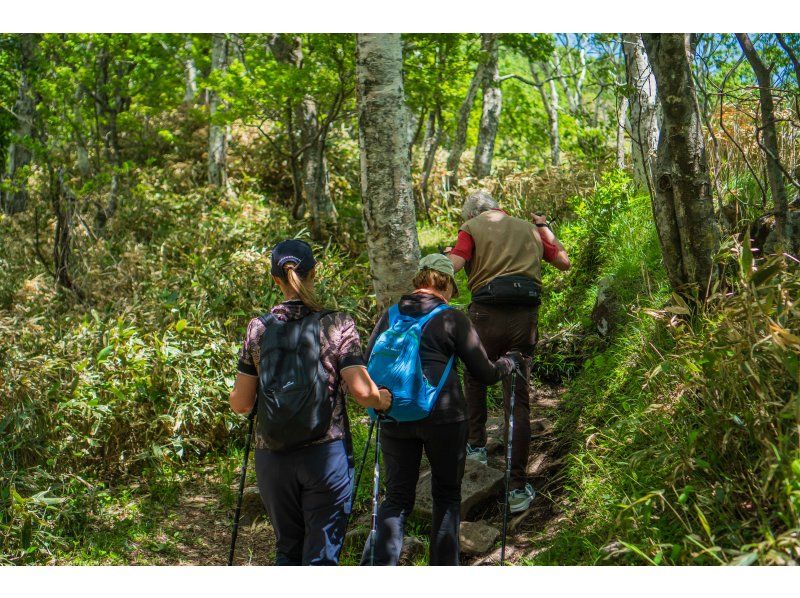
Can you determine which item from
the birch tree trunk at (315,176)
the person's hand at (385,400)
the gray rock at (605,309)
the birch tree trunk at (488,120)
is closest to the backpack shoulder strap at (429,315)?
the person's hand at (385,400)

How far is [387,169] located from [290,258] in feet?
9.54

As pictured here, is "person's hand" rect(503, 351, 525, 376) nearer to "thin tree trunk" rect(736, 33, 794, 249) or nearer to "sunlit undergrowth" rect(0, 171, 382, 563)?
"thin tree trunk" rect(736, 33, 794, 249)

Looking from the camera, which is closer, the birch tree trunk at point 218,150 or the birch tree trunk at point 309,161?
the birch tree trunk at point 309,161

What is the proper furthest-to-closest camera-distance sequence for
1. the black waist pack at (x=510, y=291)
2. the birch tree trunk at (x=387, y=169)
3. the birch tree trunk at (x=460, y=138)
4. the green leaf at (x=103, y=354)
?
the birch tree trunk at (x=460, y=138) → the green leaf at (x=103, y=354) → the birch tree trunk at (x=387, y=169) → the black waist pack at (x=510, y=291)

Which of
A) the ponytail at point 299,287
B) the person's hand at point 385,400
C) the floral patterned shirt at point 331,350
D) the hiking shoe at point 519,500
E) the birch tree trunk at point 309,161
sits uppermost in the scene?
the birch tree trunk at point 309,161

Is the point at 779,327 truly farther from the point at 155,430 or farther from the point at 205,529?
the point at 155,430

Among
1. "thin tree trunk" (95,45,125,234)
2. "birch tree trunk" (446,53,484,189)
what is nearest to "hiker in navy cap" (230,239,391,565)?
"thin tree trunk" (95,45,125,234)

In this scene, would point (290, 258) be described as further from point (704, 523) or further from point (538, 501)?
point (538, 501)

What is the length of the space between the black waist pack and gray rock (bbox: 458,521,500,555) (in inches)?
65.5

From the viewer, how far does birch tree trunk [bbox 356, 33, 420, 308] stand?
6.63m

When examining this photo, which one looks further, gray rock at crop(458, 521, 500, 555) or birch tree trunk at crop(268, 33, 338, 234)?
birch tree trunk at crop(268, 33, 338, 234)

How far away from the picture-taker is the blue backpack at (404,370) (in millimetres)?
4105

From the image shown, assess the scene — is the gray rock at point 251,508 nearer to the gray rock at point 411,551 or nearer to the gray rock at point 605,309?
the gray rock at point 411,551

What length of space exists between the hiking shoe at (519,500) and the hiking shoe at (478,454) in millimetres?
557
